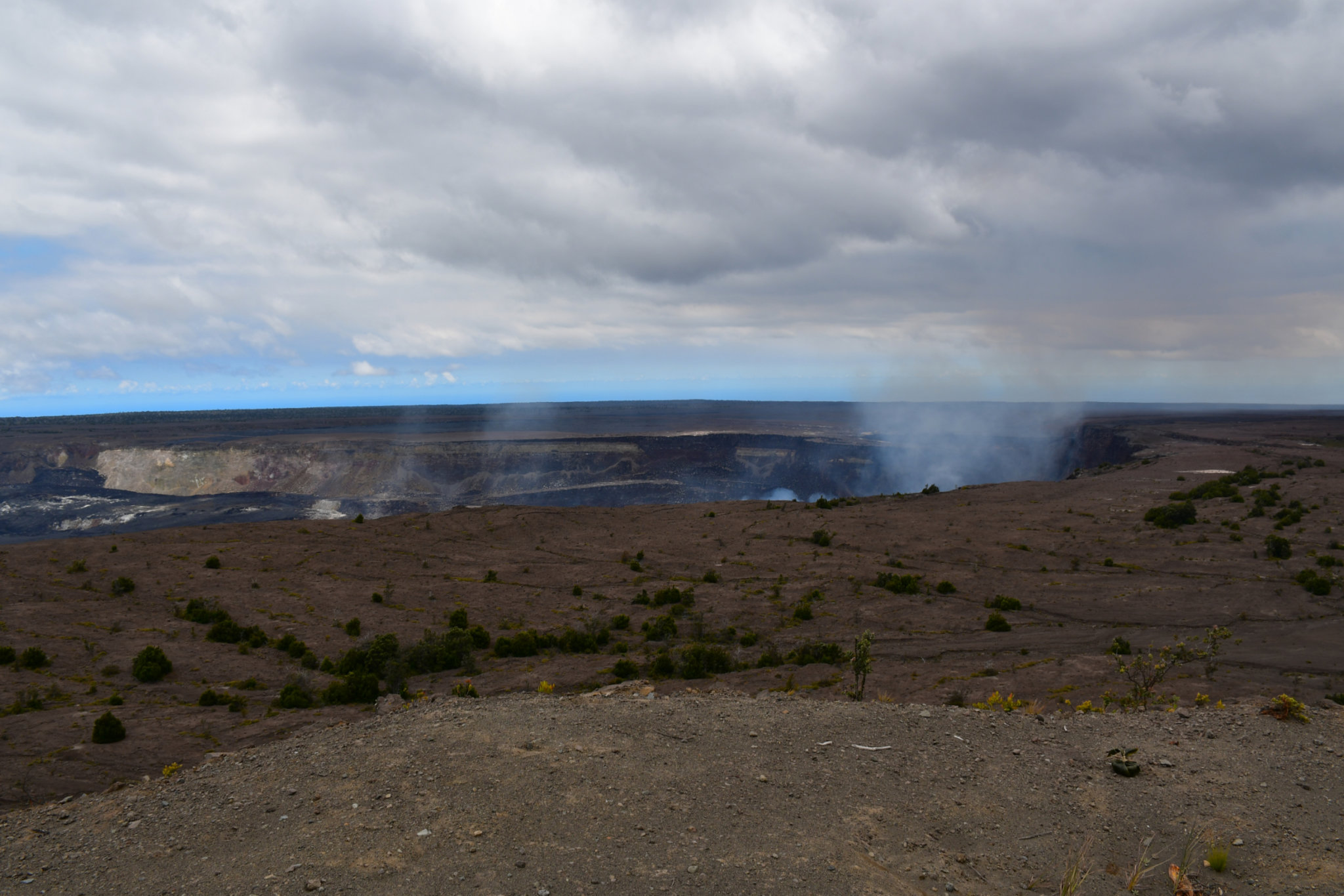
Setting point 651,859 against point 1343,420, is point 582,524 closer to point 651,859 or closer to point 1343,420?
point 651,859

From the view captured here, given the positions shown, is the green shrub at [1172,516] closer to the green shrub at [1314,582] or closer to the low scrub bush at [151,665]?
the green shrub at [1314,582]

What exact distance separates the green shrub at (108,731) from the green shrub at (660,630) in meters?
15.5

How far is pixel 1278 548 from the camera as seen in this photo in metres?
31.7

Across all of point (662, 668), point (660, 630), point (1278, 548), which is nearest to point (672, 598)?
point (660, 630)

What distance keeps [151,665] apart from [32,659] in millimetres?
3615

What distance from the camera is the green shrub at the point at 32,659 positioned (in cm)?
1972

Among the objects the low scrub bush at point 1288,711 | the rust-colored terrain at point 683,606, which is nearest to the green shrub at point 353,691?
the rust-colored terrain at point 683,606

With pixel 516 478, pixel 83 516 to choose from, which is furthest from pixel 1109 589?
pixel 83 516

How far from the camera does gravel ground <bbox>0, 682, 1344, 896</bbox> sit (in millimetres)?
7449

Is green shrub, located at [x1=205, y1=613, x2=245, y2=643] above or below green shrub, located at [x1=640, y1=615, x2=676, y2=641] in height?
above

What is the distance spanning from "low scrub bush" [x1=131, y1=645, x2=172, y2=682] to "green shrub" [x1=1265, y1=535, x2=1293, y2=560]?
44.9 metres

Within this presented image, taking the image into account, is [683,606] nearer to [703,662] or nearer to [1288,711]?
[703,662]

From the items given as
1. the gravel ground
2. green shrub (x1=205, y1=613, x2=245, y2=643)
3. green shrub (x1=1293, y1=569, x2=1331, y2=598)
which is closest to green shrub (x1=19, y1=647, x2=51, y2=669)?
green shrub (x1=205, y1=613, x2=245, y2=643)

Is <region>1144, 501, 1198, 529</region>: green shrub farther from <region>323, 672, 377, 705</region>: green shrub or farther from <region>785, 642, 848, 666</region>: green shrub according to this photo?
<region>323, 672, 377, 705</region>: green shrub
